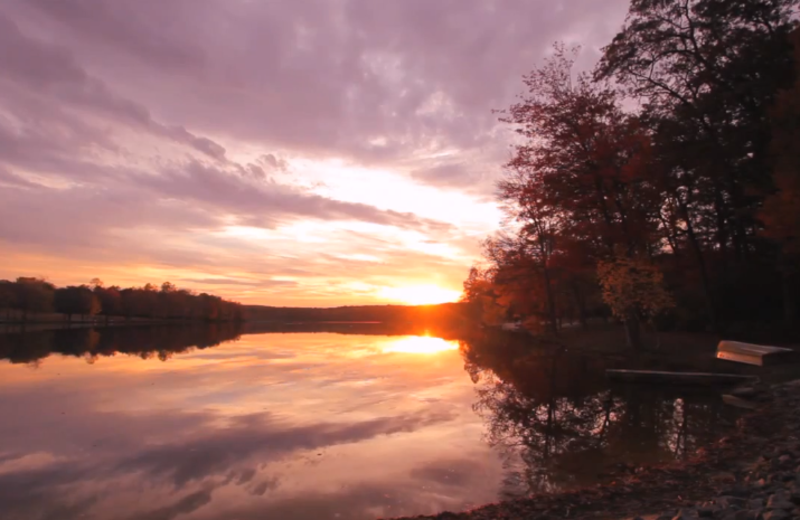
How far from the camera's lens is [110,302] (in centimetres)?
11362

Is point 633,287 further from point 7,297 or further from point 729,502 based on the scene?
point 7,297

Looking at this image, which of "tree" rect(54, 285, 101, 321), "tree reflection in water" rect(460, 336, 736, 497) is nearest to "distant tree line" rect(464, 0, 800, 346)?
"tree reflection in water" rect(460, 336, 736, 497)

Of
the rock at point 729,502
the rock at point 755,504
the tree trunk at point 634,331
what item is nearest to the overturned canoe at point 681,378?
the tree trunk at point 634,331

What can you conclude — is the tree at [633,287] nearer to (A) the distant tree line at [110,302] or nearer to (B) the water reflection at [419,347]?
(B) the water reflection at [419,347]

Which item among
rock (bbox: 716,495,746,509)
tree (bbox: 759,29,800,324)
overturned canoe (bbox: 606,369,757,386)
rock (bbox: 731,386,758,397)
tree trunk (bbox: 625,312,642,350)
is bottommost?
rock (bbox: 716,495,746,509)

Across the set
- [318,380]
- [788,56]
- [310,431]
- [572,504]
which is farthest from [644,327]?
[572,504]

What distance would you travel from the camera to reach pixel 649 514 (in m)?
6.19

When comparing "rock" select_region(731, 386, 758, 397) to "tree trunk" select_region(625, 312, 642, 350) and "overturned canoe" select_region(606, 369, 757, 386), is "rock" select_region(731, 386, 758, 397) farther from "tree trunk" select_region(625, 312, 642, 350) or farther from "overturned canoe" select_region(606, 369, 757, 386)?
"tree trunk" select_region(625, 312, 642, 350)

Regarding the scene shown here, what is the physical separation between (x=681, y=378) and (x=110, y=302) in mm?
119632

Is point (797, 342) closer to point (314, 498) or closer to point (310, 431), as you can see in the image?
point (310, 431)

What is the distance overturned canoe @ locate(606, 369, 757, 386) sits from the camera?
55.1 feet

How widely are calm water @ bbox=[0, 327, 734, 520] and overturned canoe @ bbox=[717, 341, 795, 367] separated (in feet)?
14.1

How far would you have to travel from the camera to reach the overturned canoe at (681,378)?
16.8 m

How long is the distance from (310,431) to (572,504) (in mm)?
6991
